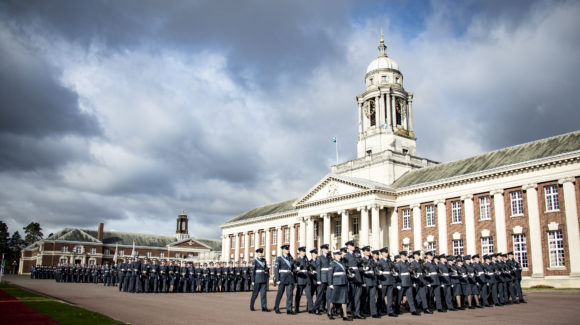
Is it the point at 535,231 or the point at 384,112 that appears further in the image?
the point at 384,112

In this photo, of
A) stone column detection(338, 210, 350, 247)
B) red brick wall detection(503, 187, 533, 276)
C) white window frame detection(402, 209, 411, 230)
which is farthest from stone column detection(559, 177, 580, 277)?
stone column detection(338, 210, 350, 247)

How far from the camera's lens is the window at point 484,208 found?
35969 millimetres

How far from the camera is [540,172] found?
107ft

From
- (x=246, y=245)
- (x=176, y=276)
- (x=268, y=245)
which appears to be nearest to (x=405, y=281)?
(x=176, y=276)

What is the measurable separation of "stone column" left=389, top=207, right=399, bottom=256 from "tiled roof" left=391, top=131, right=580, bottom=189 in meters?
2.76

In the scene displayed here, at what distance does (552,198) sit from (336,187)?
20.1m

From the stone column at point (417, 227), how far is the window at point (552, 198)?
11.2 metres

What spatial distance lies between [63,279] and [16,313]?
3537 cm

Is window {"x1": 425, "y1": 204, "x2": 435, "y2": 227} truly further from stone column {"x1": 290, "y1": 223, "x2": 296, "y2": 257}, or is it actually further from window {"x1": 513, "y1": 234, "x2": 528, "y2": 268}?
stone column {"x1": 290, "y1": 223, "x2": 296, "y2": 257}

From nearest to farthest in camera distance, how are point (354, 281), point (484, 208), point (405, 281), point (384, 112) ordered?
point (354, 281), point (405, 281), point (484, 208), point (384, 112)

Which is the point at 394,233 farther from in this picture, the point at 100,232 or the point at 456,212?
the point at 100,232

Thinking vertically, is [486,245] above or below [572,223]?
below

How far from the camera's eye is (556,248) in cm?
3136

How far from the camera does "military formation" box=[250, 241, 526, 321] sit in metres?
14.0
